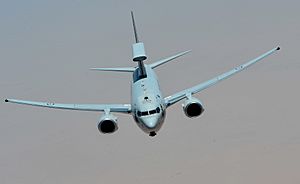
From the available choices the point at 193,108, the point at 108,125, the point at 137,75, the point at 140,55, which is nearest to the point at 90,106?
the point at 137,75

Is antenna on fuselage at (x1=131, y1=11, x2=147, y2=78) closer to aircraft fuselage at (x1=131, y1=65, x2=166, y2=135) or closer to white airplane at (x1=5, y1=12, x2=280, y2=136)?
white airplane at (x1=5, y1=12, x2=280, y2=136)

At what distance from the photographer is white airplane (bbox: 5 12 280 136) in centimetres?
9569

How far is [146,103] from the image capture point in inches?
3794

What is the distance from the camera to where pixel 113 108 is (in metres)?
103

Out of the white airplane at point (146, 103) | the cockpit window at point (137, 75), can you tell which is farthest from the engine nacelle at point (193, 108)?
the cockpit window at point (137, 75)

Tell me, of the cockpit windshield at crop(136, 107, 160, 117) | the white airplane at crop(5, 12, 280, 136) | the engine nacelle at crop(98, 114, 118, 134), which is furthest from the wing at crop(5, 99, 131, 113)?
the cockpit windshield at crop(136, 107, 160, 117)

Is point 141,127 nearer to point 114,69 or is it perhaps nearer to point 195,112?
point 195,112

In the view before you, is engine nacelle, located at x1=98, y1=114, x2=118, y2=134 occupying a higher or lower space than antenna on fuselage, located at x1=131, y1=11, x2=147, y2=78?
lower

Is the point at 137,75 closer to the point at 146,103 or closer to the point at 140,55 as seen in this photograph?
the point at 140,55

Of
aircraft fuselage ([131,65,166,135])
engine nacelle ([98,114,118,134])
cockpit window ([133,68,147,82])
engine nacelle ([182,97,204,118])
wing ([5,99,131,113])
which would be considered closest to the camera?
aircraft fuselage ([131,65,166,135])

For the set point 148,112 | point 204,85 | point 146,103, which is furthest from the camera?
point 204,85

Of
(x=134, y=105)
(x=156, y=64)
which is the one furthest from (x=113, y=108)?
(x=156, y=64)

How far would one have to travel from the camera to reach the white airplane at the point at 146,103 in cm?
9569

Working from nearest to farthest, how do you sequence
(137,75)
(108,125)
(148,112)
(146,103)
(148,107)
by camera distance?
(148,112)
(148,107)
(146,103)
(108,125)
(137,75)
